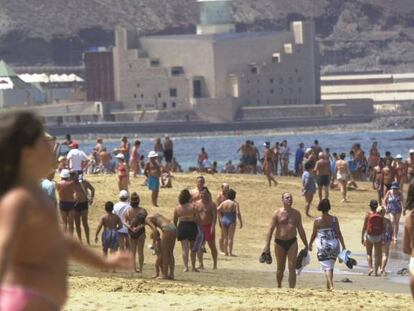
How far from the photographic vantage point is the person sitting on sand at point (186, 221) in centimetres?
1645

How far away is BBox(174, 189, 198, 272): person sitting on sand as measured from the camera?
648 inches

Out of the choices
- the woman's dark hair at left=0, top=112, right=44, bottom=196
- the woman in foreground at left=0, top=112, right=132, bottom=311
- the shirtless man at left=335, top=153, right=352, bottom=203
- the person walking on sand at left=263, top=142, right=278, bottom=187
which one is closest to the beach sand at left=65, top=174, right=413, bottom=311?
the shirtless man at left=335, top=153, right=352, bottom=203

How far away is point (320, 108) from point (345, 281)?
134 metres

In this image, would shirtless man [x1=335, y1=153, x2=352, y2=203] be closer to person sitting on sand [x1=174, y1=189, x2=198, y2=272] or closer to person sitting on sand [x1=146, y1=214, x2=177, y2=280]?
person sitting on sand [x1=174, y1=189, x2=198, y2=272]

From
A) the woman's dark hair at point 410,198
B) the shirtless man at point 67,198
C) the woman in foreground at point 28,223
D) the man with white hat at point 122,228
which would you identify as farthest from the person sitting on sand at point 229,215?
the woman in foreground at point 28,223

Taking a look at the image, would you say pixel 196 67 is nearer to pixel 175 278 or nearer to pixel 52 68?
pixel 52 68

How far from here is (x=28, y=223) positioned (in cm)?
534

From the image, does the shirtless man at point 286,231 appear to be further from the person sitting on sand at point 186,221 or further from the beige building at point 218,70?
the beige building at point 218,70

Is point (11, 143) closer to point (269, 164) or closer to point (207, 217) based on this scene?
point (207, 217)

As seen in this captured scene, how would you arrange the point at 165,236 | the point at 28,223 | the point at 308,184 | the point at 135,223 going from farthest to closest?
the point at 308,184
the point at 135,223
the point at 165,236
the point at 28,223

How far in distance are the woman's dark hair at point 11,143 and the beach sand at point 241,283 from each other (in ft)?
21.0

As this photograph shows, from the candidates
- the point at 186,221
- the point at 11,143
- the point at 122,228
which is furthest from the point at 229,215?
the point at 11,143

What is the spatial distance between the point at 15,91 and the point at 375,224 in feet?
443

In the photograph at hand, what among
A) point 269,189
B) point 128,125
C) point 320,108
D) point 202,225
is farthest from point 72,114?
point 202,225
